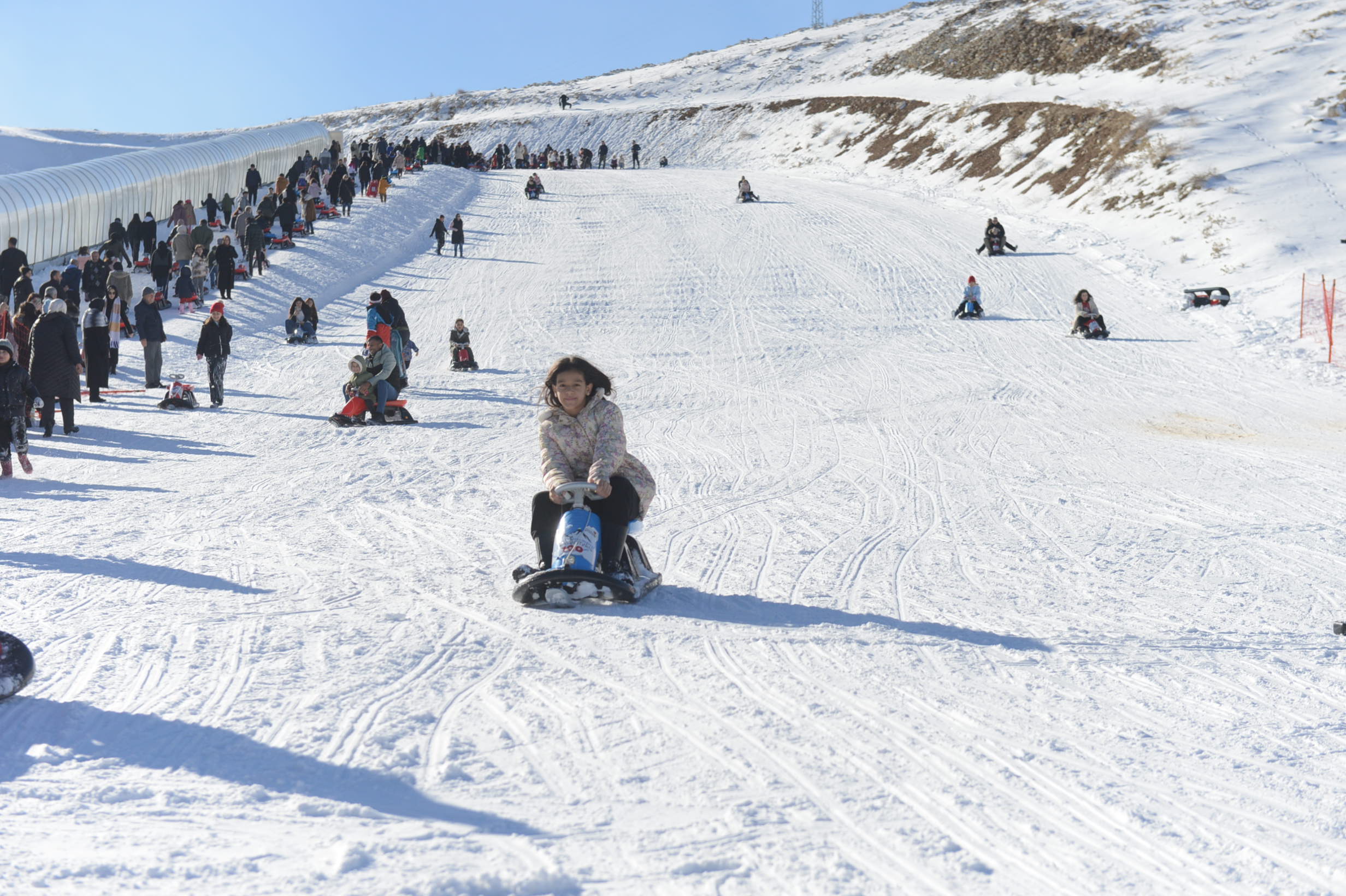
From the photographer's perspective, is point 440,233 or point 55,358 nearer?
point 55,358

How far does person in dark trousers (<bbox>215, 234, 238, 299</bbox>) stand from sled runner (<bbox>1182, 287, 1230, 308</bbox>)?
695 inches

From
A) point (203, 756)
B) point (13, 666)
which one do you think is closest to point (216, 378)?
point (13, 666)

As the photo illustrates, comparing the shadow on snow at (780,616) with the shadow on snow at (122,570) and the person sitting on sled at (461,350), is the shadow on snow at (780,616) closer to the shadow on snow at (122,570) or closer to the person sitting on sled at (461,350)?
the shadow on snow at (122,570)

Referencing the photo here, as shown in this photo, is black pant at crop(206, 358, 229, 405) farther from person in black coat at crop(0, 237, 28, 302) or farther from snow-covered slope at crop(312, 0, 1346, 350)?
snow-covered slope at crop(312, 0, 1346, 350)

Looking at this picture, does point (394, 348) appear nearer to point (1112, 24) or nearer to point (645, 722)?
point (645, 722)

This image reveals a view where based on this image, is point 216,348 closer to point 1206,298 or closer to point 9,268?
point 9,268

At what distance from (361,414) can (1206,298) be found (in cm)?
1624

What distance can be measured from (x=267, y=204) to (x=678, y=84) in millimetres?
49283

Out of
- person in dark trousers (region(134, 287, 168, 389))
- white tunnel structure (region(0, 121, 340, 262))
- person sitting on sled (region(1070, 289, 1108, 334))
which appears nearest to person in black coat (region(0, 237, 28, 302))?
person in dark trousers (region(134, 287, 168, 389))

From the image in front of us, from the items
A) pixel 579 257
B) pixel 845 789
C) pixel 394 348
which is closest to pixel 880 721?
pixel 845 789

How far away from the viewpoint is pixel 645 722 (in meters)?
4.67

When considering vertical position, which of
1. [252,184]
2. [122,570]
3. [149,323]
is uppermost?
[252,184]

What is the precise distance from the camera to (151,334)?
52.3 feet

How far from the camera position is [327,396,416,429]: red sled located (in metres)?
13.9
